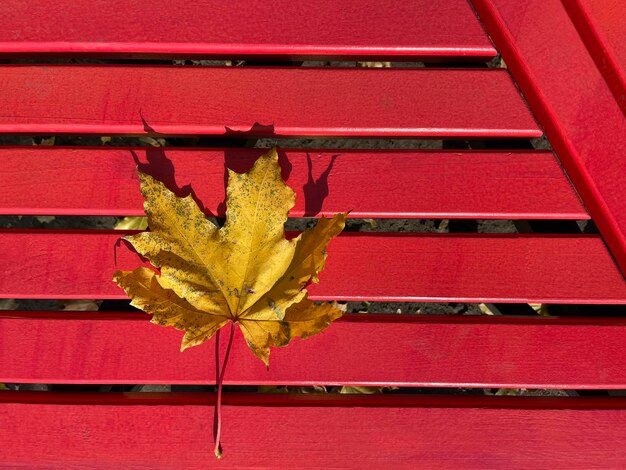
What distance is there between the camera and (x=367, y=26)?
1.12m

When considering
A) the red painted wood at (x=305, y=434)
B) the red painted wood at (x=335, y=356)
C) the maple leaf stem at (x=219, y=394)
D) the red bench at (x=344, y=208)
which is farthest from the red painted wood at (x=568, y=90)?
the maple leaf stem at (x=219, y=394)

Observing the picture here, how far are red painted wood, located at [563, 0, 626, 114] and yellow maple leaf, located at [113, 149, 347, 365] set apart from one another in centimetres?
75

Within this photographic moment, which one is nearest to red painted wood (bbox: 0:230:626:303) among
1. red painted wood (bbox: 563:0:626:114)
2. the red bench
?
the red bench

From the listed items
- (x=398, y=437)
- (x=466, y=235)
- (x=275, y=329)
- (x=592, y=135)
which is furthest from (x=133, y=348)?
(x=592, y=135)

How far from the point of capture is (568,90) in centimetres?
110

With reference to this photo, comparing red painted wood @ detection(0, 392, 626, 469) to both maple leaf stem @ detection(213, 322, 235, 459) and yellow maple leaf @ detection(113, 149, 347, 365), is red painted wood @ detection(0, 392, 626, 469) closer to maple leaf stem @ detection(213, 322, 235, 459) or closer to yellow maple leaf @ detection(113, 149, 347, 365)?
maple leaf stem @ detection(213, 322, 235, 459)

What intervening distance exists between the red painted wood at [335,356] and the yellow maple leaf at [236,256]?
18 cm

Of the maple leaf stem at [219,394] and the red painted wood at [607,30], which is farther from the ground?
the red painted wood at [607,30]

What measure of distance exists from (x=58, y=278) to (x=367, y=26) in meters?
0.97

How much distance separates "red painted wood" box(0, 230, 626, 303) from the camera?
1130 mm

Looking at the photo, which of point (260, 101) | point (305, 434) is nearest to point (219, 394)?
point (305, 434)

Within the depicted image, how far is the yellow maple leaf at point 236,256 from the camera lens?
3.16 feet

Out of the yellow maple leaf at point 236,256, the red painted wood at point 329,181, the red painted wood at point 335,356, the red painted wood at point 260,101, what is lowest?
the red painted wood at point 335,356

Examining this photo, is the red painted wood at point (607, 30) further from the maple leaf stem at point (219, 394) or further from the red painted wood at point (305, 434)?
the maple leaf stem at point (219, 394)
